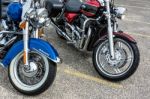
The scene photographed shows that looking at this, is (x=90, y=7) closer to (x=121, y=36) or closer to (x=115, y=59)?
(x=121, y=36)

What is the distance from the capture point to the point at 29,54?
3941 millimetres

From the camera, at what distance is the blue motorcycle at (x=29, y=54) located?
3781 mm

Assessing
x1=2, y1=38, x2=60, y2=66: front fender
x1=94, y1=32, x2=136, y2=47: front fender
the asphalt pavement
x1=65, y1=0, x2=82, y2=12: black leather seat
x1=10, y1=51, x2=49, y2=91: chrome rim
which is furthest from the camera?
x1=65, y1=0, x2=82, y2=12: black leather seat

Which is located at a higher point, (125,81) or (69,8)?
(69,8)

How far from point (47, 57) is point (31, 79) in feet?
1.63

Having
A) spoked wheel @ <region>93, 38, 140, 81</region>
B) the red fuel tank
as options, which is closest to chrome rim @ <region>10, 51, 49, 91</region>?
spoked wheel @ <region>93, 38, 140, 81</region>

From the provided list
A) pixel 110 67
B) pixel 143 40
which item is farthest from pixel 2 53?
pixel 143 40

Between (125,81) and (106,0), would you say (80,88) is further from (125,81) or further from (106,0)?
(106,0)

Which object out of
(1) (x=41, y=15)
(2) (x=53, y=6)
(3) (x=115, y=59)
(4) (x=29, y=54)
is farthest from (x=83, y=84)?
(2) (x=53, y=6)

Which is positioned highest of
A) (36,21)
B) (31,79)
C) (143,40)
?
(36,21)

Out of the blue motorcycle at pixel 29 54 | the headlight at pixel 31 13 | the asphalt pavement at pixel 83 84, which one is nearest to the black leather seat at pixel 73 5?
the asphalt pavement at pixel 83 84

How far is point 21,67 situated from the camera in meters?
4.07

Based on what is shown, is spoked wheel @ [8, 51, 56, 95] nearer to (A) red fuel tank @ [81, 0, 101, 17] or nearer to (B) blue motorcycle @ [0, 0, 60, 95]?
(B) blue motorcycle @ [0, 0, 60, 95]

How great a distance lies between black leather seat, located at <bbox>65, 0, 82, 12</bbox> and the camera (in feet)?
17.8
